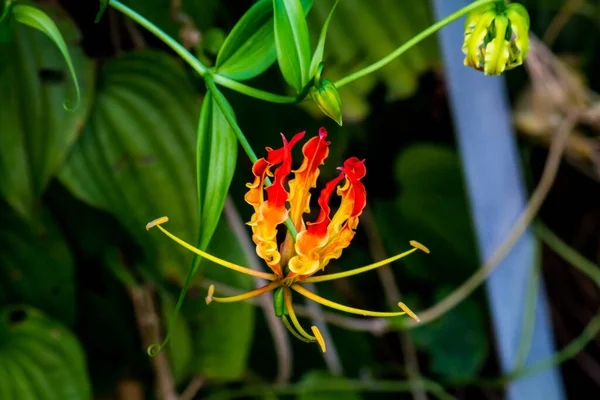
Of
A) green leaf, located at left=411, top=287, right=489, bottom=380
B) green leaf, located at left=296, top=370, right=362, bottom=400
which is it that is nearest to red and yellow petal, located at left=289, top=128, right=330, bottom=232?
green leaf, located at left=296, top=370, right=362, bottom=400

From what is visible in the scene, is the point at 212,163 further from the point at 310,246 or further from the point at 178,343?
the point at 178,343

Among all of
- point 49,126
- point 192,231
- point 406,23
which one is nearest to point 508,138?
point 406,23

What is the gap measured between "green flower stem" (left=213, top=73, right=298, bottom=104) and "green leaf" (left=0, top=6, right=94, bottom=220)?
32 centimetres

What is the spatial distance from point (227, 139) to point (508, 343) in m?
0.79

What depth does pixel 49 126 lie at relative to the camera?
75 centimetres

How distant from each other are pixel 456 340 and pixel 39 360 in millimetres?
751

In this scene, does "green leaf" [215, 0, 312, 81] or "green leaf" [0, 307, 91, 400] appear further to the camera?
"green leaf" [0, 307, 91, 400]

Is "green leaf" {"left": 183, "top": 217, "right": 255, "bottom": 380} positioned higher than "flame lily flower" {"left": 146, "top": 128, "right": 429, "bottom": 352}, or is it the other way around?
"flame lily flower" {"left": 146, "top": 128, "right": 429, "bottom": 352}

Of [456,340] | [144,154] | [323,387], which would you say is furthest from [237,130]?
[456,340]

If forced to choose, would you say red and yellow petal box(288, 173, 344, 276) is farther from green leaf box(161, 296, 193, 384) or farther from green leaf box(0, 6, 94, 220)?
→ green leaf box(161, 296, 193, 384)

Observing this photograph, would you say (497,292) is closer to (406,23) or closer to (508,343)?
(508,343)

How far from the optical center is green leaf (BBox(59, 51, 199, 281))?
78cm

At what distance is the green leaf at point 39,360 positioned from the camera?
2.68 ft

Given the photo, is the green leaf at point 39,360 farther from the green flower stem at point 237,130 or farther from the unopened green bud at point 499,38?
the unopened green bud at point 499,38
